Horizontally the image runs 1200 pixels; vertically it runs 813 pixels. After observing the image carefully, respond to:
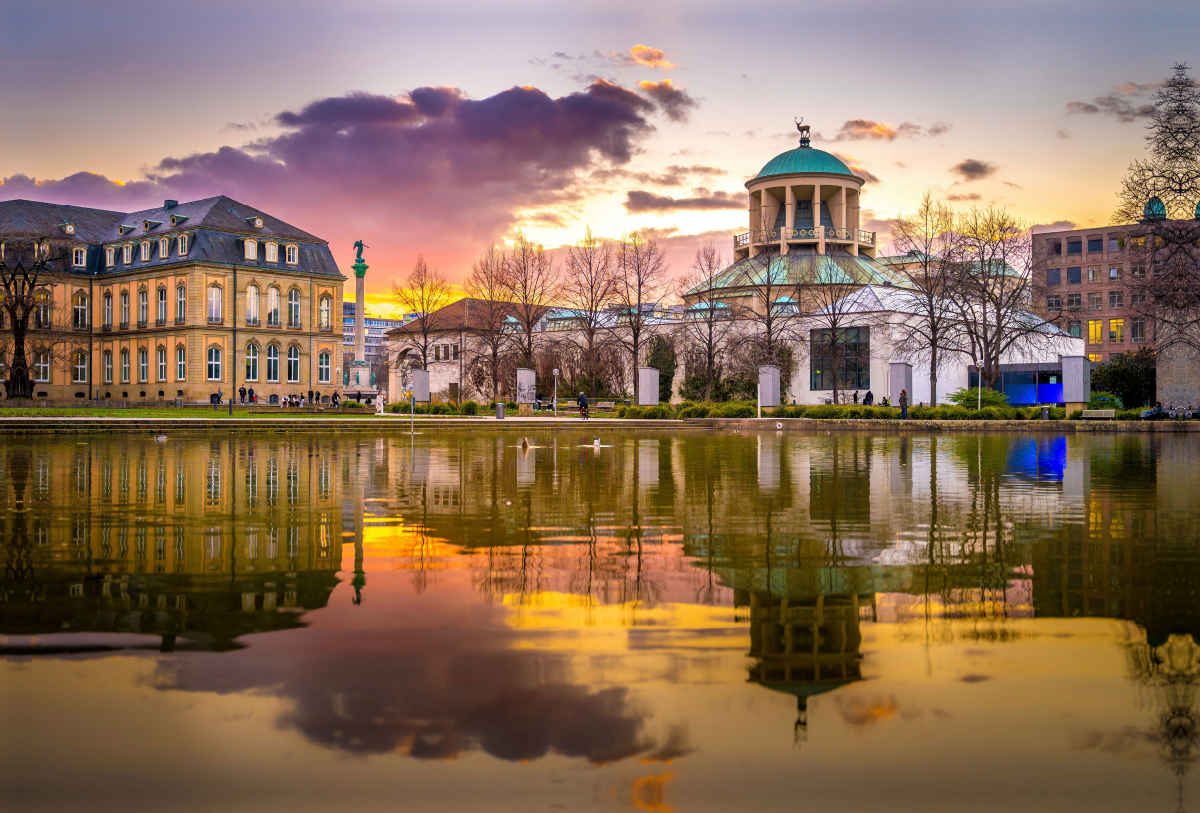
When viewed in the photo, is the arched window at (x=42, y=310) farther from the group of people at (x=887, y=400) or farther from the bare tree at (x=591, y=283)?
the group of people at (x=887, y=400)

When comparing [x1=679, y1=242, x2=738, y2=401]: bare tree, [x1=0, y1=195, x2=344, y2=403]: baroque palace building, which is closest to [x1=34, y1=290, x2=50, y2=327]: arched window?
[x1=0, y1=195, x2=344, y2=403]: baroque palace building

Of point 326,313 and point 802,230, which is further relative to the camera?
point 326,313

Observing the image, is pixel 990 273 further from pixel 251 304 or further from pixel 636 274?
pixel 251 304

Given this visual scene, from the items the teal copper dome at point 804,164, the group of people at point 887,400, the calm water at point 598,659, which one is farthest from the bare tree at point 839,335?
the calm water at point 598,659

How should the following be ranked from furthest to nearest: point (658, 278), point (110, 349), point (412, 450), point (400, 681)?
point (110, 349)
point (658, 278)
point (412, 450)
point (400, 681)

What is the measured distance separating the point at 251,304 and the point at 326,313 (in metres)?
7.08

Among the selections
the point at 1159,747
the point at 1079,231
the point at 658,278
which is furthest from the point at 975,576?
the point at 1079,231

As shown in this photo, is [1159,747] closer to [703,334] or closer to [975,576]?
[975,576]

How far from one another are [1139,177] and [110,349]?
3050 inches

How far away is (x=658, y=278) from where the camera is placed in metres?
66.3

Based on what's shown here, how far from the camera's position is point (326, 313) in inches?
3265

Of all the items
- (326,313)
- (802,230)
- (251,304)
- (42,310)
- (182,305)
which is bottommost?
(182,305)

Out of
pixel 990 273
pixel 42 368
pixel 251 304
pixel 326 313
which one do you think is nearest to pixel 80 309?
pixel 42 368

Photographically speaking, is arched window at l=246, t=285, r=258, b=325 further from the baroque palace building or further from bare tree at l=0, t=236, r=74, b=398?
bare tree at l=0, t=236, r=74, b=398
